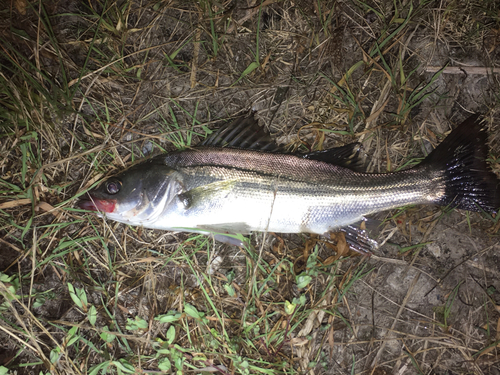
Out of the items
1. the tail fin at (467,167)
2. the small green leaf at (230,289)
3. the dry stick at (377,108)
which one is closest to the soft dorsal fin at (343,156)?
the dry stick at (377,108)

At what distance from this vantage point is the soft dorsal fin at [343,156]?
A: 298cm

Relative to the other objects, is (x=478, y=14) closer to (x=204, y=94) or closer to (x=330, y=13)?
(x=330, y=13)

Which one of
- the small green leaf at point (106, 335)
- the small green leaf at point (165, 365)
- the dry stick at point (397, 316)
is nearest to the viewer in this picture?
the small green leaf at point (165, 365)

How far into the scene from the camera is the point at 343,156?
3018 mm

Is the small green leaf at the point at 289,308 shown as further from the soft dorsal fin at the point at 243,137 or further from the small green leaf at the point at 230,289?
the soft dorsal fin at the point at 243,137

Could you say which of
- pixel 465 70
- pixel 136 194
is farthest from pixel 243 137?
pixel 465 70

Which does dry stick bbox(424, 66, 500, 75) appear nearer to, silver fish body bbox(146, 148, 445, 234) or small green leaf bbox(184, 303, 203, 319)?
silver fish body bbox(146, 148, 445, 234)

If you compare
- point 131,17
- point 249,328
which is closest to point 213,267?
point 249,328

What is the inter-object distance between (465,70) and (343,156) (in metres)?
1.78

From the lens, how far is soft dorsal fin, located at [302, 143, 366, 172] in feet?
9.78

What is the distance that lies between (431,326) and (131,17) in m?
4.72

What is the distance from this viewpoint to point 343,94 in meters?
3.14

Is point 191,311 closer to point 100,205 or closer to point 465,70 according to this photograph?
point 100,205

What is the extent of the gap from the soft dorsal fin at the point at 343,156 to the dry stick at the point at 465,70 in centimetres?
131
